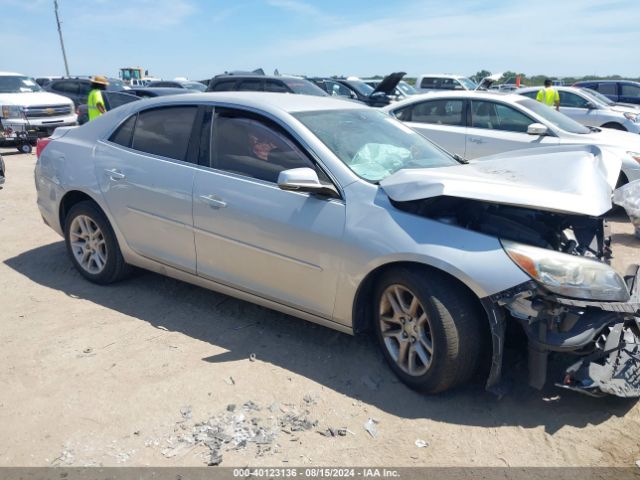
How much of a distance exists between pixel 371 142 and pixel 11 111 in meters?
13.2

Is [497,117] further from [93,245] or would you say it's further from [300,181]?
[93,245]

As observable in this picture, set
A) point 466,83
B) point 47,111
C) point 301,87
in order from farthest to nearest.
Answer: point 466,83 < point 47,111 < point 301,87

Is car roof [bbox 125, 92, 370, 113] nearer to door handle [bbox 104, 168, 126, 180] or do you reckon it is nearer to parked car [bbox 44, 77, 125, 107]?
door handle [bbox 104, 168, 126, 180]

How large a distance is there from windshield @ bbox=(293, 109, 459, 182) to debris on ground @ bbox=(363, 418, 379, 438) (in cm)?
146

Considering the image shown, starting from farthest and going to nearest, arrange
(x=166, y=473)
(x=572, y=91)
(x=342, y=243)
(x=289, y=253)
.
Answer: (x=572, y=91), (x=289, y=253), (x=342, y=243), (x=166, y=473)

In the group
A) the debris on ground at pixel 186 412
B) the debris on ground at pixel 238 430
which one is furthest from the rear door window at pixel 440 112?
the debris on ground at pixel 186 412

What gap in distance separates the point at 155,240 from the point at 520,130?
5.93 m

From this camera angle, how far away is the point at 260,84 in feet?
40.9

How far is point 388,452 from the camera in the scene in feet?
9.09

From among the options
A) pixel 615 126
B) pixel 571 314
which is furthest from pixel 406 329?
pixel 615 126

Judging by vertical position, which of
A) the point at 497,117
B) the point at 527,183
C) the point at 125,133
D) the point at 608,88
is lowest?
the point at 527,183

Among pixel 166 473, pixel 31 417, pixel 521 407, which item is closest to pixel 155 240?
pixel 31 417

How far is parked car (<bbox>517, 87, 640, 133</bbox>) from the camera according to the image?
13117mm

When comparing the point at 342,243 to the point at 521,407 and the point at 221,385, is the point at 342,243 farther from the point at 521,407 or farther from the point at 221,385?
the point at 521,407
